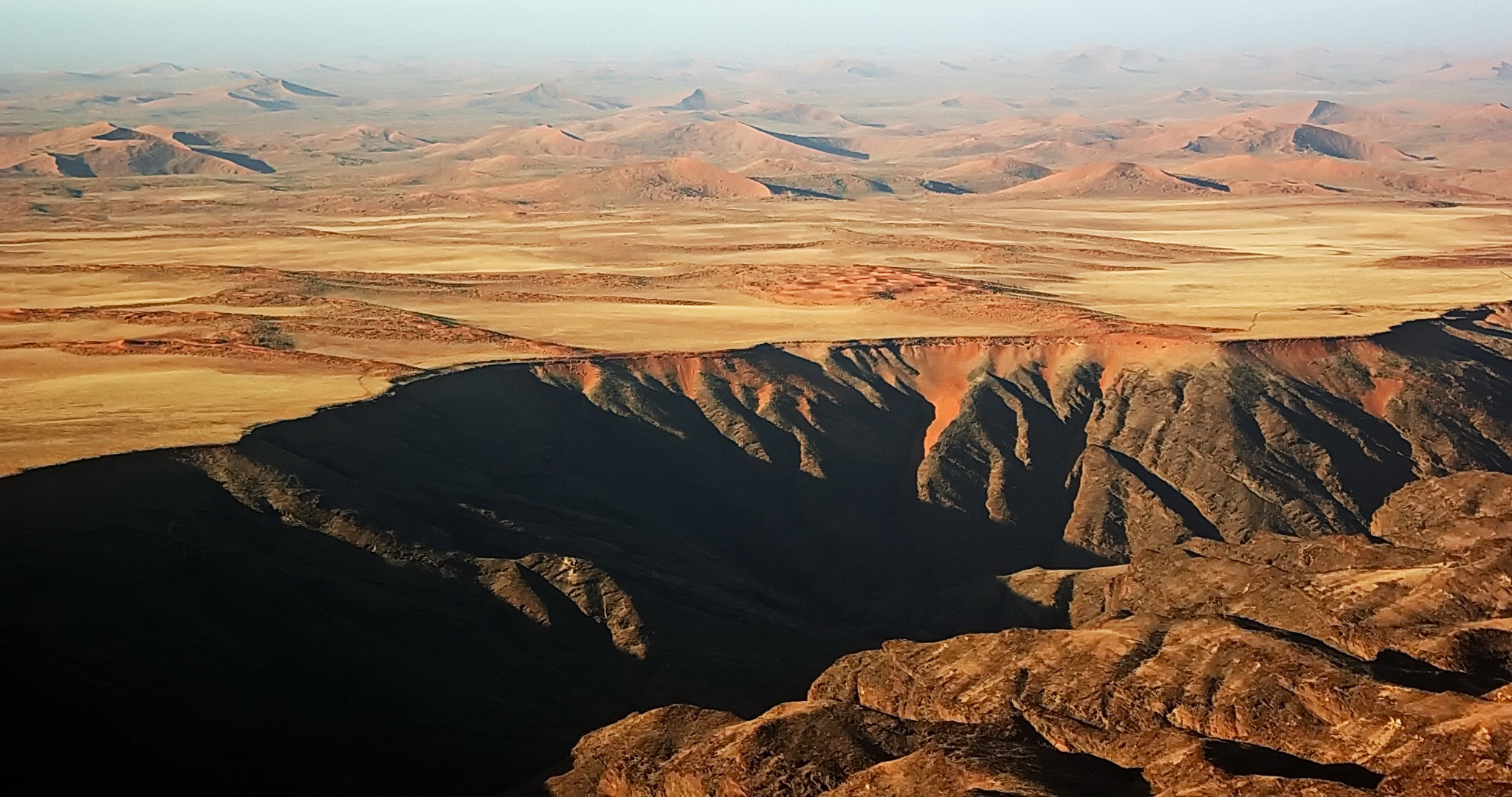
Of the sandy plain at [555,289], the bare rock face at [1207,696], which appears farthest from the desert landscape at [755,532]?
the sandy plain at [555,289]

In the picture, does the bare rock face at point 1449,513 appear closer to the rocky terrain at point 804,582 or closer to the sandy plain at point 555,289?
the rocky terrain at point 804,582

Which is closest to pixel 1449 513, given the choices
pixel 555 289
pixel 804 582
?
pixel 804 582

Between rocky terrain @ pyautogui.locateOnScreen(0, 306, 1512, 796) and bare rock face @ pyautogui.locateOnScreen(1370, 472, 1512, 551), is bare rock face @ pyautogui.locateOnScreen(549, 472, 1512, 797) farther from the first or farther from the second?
bare rock face @ pyautogui.locateOnScreen(1370, 472, 1512, 551)

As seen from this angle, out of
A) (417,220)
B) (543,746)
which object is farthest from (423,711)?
(417,220)

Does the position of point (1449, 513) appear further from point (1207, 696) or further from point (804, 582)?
point (1207, 696)

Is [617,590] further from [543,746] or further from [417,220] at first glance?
[417,220]

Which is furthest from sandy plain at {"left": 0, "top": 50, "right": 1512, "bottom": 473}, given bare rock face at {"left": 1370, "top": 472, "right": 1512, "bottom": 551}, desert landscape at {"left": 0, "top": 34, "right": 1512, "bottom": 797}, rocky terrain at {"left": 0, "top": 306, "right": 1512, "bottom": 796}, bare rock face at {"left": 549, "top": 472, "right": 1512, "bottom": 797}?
bare rock face at {"left": 549, "top": 472, "right": 1512, "bottom": 797}
